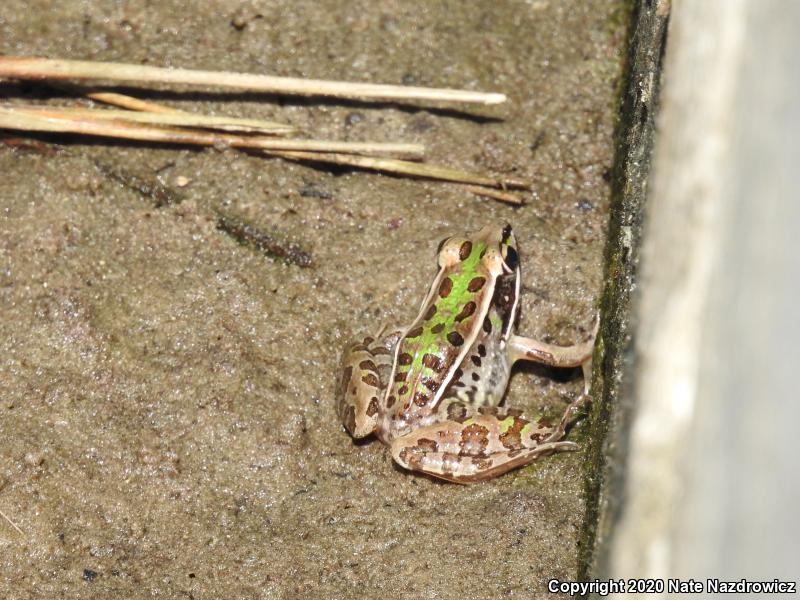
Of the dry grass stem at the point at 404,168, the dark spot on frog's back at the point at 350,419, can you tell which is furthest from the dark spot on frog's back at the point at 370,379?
the dry grass stem at the point at 404,168

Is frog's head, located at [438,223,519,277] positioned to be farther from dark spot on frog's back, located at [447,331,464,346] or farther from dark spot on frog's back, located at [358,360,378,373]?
dark spot on frog's back, located at [358,360,378,373]

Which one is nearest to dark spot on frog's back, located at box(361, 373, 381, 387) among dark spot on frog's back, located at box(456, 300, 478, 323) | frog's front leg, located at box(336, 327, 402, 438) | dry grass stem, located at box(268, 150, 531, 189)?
frog's front leg, located at box(336, 327, 402, 438)

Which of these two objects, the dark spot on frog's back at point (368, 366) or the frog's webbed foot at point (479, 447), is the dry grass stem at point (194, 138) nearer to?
the dark spot on frog's back at point (368, 366)

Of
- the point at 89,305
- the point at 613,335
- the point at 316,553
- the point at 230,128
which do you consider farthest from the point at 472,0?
the point at 316,553

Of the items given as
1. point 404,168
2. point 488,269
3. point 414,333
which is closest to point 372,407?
point 414,333

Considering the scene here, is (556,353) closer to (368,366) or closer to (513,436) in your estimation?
(513,436)
